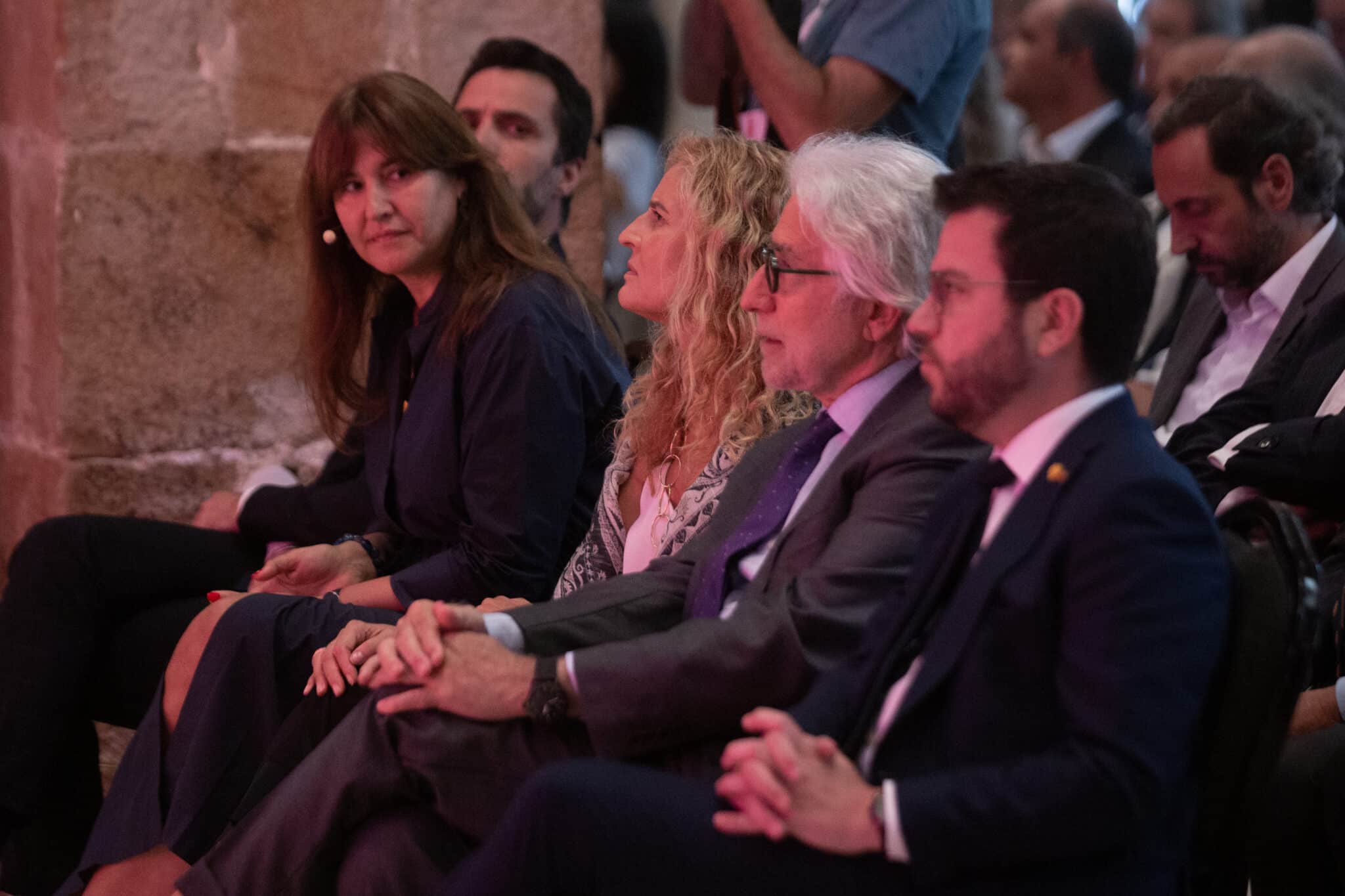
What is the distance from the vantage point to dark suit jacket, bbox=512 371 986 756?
1887mm

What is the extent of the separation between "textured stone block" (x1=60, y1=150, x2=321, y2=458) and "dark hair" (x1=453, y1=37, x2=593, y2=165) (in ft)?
1.89

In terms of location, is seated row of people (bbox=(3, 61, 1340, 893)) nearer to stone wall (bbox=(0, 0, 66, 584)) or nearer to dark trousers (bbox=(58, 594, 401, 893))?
dark trousers (bbox=(58, 594, 401, 893))

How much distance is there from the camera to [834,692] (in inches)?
69.7

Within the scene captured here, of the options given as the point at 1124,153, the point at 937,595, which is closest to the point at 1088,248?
the point at 937,595

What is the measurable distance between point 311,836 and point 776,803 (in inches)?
28.7

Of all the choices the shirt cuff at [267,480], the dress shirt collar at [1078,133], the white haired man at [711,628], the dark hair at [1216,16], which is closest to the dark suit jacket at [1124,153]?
the dress shirt collar at [1078,133]

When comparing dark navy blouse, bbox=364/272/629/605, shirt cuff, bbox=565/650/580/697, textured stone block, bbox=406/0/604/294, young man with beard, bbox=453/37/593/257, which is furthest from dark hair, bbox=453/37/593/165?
shirt cuff, bbox=565/650/580/697

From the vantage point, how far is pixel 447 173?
3.03 metres

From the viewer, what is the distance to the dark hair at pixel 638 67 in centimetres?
480

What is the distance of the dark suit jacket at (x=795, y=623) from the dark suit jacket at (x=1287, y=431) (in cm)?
68

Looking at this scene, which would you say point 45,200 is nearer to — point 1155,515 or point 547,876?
point 547,876

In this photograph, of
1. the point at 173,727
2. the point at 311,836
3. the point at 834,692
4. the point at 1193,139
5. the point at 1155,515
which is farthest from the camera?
the point at 1193,139

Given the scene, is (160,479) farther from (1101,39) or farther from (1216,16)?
(1216,16)

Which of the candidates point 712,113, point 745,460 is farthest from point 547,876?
point 712,113
